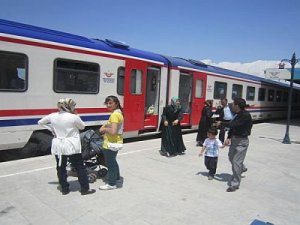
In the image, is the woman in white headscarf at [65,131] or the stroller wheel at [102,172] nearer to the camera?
the woman in white headscarf at [65,131]

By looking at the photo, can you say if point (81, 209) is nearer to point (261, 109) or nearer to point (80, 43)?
point (80, 43)

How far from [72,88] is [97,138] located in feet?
7.53

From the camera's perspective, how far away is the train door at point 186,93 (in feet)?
42.6

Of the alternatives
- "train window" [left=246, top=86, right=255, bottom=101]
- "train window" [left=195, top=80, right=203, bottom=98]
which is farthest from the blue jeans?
"train window" [left=246, top=86, right=255, bottom=101]

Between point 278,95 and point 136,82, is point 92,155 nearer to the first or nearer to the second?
point 136,82

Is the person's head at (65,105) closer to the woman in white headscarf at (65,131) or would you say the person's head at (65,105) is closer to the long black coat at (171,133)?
the woman in white headscarf at (65,131)

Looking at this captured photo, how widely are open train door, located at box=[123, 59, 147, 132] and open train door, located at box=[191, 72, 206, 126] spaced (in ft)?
11.2

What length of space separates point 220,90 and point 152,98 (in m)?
5.04

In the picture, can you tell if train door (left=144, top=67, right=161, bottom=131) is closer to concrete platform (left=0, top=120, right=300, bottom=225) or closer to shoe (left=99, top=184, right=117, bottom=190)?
concrete platform (left=0, top=120, right=300, bottom=225)

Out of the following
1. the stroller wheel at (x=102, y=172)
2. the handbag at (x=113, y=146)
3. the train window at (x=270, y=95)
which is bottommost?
the stroller wheel at (x=102, y=172)

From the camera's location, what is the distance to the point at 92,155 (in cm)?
603

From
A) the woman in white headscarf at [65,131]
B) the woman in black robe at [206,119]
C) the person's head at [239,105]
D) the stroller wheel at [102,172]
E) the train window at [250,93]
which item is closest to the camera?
the woman in white headscarf at [65,131]

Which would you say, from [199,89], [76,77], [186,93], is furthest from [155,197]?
[199,89]

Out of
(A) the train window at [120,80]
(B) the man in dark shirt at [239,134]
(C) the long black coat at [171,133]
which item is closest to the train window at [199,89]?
(A) the train window at [120,80]
